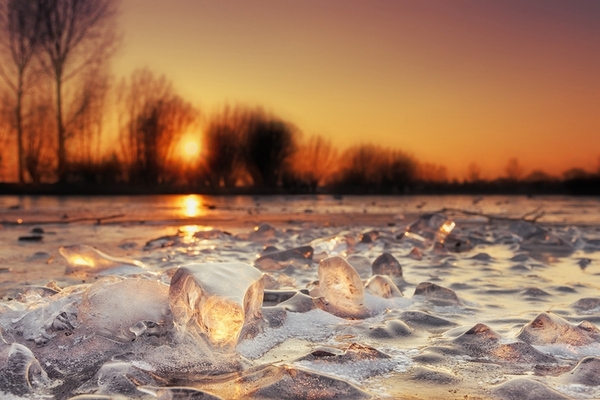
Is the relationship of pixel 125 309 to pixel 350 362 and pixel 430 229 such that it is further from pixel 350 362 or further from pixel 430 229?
pixel 430 229

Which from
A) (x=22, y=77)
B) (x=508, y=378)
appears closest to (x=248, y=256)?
(x=508, y=378)

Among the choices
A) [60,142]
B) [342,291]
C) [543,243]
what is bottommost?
[543,243]

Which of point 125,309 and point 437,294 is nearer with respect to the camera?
point 125,309

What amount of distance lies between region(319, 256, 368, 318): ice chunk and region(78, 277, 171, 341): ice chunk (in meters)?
0.60

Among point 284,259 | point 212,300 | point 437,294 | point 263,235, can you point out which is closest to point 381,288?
point 437,294

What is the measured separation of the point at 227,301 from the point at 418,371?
459mm

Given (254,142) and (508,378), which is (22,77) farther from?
(508,378)

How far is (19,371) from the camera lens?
117cm

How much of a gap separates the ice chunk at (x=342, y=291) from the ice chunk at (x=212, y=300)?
51cm

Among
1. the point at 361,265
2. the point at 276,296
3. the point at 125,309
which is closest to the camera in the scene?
the point at 125,309

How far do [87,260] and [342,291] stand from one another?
5.54ft

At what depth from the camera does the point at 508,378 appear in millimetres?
1262

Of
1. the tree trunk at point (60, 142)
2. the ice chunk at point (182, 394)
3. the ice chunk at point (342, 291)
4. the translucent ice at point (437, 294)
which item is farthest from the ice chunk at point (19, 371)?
the tree trunk at point (60, 142)

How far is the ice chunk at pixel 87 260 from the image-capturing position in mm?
2973
